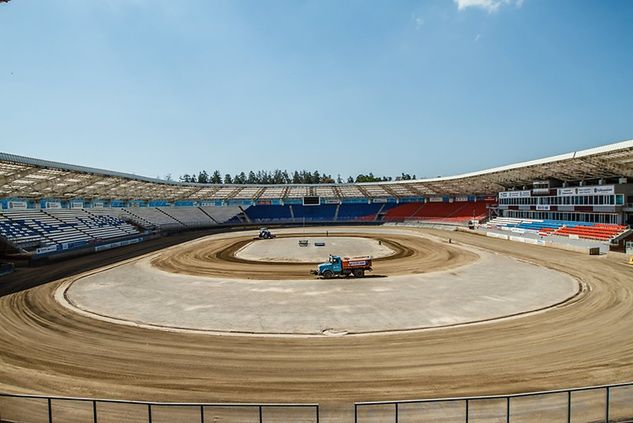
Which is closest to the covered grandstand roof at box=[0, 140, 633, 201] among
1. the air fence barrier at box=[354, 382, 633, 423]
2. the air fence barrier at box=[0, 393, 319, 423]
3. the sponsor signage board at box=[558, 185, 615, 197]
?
the sponsor signage board at box=[558, 185, 615, 197]

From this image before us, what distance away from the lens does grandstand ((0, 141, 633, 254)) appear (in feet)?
146

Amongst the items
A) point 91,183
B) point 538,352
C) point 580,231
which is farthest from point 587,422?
point 91,183

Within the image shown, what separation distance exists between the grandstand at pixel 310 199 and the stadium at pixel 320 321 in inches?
19.3

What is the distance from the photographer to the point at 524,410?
32.8 feet

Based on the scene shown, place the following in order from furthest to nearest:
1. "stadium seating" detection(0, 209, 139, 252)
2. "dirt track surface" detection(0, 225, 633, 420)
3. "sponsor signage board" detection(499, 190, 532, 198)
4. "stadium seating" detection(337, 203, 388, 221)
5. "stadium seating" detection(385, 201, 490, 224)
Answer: "stadium seating" detection(337, 203, 388, 221), "stadium seating" detection(385, 201, 490, 224), "sponsor signage board" detection(499, 190, 532, 198), "stadium seating" detection(0, 209, 139, 252), "dirt track surface" detection(0, 225, 633, 420)

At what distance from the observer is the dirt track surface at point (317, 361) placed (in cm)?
1214

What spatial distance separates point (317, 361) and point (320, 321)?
4.72m

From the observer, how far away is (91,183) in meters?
53.6

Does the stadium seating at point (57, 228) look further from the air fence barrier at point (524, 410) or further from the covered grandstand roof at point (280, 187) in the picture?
the air fence barrier at point (524, 410)

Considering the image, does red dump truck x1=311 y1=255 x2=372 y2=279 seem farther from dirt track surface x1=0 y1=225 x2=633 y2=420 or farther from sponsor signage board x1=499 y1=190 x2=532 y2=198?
sponsor signage board x1=499 y1=190 x2=532 y2=198

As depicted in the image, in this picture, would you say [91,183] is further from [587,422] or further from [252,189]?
[587,422]

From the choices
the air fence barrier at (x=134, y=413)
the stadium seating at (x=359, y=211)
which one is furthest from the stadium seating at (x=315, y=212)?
the air fence barrier at (x=134, y=413)

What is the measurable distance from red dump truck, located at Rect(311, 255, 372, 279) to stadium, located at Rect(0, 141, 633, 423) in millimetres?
637

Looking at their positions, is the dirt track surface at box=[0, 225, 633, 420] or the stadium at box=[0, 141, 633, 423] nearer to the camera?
the stadium at box=[0, 141, 633, 423]
